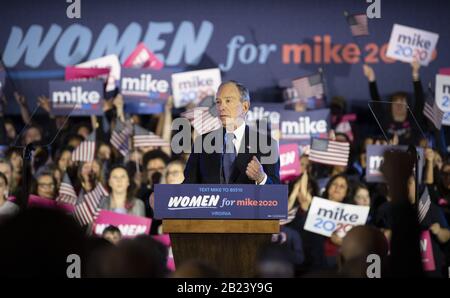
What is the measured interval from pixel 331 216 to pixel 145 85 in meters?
2.39

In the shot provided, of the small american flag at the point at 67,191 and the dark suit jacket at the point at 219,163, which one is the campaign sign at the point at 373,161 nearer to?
the small american flag at the point at 67,191

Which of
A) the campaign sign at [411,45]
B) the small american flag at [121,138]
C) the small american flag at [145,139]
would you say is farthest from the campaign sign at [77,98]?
the campaign sign at [411,45]

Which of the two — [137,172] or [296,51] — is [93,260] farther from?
[296,51]

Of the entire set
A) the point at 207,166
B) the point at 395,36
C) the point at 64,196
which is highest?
the point at 395,36

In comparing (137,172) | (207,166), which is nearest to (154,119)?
(137,172)

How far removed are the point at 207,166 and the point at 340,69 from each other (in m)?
5.18

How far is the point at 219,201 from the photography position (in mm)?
4379

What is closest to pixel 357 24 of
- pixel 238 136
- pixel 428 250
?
pixel 428 250

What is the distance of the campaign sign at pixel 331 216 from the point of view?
717 cm

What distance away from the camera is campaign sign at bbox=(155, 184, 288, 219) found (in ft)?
14.3

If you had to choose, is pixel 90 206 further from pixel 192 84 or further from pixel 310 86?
pixel 310 86

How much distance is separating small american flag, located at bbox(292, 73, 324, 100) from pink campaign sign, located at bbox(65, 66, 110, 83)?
1.85m

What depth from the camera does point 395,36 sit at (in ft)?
28.7

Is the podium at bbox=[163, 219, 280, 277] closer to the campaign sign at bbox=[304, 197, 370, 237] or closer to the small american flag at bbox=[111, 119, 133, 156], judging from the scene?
the campaign sign at bbox=[304, 197, 370, 237]
